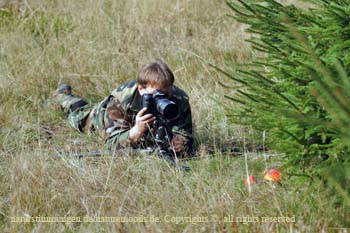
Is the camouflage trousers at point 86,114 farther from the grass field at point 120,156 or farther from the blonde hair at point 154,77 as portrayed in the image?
the blonde hair at point 154,77

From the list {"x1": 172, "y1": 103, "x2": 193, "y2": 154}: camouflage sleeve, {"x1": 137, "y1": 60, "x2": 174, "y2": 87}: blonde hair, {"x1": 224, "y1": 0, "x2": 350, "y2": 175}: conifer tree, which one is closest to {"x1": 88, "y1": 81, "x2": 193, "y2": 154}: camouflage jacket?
{"x1": 172, "y1": 103, "x2": 193, "y2": 154}: camouflage sleeve

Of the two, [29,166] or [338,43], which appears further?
[29,166]

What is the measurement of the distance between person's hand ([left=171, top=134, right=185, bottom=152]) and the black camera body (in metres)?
0.12

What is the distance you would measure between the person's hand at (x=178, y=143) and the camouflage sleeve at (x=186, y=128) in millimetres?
38

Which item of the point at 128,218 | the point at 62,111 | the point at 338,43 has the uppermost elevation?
the point at 338,43

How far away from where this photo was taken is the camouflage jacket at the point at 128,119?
189 inches

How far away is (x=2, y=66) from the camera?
21.1 feet

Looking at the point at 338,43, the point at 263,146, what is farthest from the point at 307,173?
the point at 263,146

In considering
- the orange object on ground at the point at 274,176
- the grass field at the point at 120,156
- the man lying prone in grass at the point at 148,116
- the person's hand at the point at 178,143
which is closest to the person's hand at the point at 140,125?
the man lying prone in grass at the point at 148,116

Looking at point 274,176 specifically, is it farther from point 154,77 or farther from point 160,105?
point 154,77

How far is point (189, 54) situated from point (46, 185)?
308 cm

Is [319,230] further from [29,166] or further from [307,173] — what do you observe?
[29,166]

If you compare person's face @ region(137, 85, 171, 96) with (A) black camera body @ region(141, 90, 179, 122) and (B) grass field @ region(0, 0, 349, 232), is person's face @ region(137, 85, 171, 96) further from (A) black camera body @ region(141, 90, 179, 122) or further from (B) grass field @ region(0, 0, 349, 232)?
(B) grass field @ region(0, 0, 349, 232)

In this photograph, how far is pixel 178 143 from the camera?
187 inches
